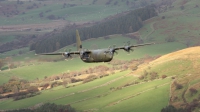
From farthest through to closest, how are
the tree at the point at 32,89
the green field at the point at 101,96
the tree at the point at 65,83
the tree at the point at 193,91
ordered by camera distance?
the tree at the point at 32,89, the tree at the point at 65,83, the green field at the point at 101,96, the tree at the point at 193,91

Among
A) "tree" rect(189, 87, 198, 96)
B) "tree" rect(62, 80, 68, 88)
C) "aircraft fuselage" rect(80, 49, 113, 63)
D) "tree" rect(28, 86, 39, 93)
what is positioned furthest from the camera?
"tree" rect(28, 86, 39, 93)

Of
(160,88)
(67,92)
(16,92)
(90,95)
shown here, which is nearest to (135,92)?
(160,88)

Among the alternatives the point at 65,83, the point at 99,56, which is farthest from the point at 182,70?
the point at 99,56

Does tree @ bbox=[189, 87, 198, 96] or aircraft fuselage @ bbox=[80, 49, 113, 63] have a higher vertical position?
aircraft fuselage @ bbox=[80, 49, 113, 63]

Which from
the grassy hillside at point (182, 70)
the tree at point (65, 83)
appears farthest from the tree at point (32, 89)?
the grassy hillside at point (182, 70)

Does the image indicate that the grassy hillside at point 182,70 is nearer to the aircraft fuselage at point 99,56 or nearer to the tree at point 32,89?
the tree at point 32,89

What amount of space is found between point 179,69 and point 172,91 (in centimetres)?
2442

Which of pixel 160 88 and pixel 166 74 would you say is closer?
pixel 160 88

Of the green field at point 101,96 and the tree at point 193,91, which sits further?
the green field at point 101,96

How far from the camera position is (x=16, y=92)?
192m

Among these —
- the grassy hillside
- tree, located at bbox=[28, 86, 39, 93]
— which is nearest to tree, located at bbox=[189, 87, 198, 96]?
the grassy hillside

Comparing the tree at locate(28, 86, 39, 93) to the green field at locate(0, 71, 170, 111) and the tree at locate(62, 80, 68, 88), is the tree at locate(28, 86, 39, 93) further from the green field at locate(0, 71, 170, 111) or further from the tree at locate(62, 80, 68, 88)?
the tree at locate(62, 80, 68, 88)

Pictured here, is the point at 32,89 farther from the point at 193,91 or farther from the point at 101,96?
the point at 193,91

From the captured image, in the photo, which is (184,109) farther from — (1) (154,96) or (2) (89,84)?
(2) (89,84)
